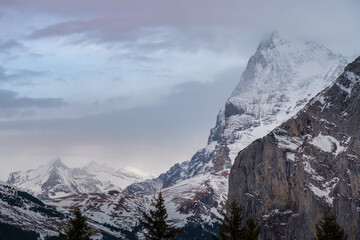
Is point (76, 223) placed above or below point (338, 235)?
below

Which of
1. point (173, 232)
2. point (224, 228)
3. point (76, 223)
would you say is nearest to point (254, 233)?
point (224, 228)

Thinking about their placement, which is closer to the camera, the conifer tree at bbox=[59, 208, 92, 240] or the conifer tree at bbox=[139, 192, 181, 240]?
the conifer tree at bbox=[139, 192, 181, 240]

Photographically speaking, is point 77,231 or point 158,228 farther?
point 77,231

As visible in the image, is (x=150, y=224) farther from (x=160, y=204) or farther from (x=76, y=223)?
(x=76, y=223)

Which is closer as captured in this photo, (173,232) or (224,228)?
(173,232)

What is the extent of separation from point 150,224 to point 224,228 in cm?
919

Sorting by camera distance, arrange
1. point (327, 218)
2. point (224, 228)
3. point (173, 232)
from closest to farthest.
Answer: point (173, 232) → point (224, 228) → point (327, 218)

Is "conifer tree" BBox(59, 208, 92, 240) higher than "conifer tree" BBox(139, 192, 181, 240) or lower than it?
lower

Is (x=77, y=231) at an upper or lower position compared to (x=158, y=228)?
lower

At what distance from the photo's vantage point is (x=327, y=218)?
2699 inches

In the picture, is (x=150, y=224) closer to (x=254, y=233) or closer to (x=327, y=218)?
(x=254, y=233)

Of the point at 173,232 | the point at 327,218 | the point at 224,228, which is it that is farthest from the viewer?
the point at 327,218

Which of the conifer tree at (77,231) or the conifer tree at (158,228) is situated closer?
the conifer tree at (158,228)

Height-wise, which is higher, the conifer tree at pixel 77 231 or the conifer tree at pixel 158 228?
the conifer tree at pixel 158 228
